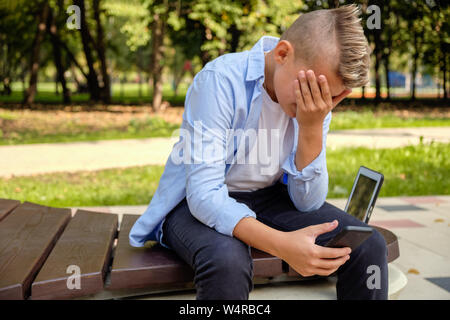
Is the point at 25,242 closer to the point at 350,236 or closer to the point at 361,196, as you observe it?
the point at 350,236

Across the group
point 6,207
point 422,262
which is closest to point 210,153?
point 6,207

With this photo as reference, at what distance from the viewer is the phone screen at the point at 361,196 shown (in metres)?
2.85

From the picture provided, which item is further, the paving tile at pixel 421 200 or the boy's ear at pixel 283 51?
the paving tile at pixel 421 200

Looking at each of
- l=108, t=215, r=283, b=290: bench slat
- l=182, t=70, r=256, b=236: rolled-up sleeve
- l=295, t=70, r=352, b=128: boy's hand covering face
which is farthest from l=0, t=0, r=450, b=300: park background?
l=295, t=70, r=352, b=128: boy's hand covering face

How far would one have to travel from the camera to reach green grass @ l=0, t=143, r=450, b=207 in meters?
5.41

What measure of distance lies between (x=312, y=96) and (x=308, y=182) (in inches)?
17.6

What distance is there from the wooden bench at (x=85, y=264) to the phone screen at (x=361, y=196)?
9.2 inches

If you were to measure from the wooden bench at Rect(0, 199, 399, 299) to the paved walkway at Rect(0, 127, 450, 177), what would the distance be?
438 centimetres

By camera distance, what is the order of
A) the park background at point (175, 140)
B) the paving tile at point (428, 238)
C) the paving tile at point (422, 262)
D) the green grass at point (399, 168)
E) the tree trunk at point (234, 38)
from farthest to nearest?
1. the tree trunk at point (234, 38)
2. the green grass at point (399, 168)
3. the park background at point (175, 140)
4. the paving tile at point (428, 238)
5. the paving tile at point (422, 262)

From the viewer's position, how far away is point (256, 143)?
225 centimetres

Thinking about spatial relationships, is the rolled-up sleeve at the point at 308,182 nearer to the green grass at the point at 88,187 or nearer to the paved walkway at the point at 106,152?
the green grass at the point at 88,187

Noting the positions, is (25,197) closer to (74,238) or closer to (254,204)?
(74,238)

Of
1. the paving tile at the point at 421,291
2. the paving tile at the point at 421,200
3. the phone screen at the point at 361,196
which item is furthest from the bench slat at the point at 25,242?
the paving tile at the point at 421,200
